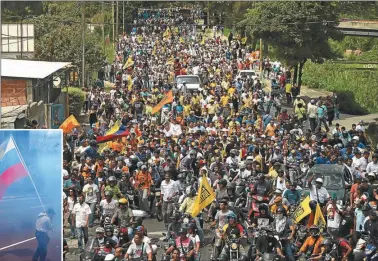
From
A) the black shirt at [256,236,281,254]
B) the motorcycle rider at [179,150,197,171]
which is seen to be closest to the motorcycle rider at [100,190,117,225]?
the black shirt at [256,236,281,254]

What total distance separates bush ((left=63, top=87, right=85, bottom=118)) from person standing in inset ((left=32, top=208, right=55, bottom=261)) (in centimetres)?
2971

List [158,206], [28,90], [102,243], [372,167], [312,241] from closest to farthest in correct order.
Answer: [102,243] < [312,241] < [158,206] < [372,167] < [28,90]

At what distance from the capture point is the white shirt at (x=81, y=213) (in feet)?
56.2

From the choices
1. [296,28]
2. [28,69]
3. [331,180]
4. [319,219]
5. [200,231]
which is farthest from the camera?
[296,28]

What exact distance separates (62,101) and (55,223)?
28.0 metres

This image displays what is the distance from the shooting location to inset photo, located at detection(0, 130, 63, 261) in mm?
8094

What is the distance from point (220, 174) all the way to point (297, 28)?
2212 cm

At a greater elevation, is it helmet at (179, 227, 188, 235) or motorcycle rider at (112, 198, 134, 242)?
helmet at (179, 227, 188, 235)

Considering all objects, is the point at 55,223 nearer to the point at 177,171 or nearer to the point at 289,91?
the point at 177,171

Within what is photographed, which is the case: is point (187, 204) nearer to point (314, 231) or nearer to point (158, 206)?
point (158, 206)

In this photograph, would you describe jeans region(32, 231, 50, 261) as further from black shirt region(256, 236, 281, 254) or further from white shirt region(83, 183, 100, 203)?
white shirt region(83, 183, 100, 203)

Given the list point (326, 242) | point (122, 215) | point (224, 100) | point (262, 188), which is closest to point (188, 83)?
point (224, 100)

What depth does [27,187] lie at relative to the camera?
8.12 meters

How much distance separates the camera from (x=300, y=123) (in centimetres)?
2994
